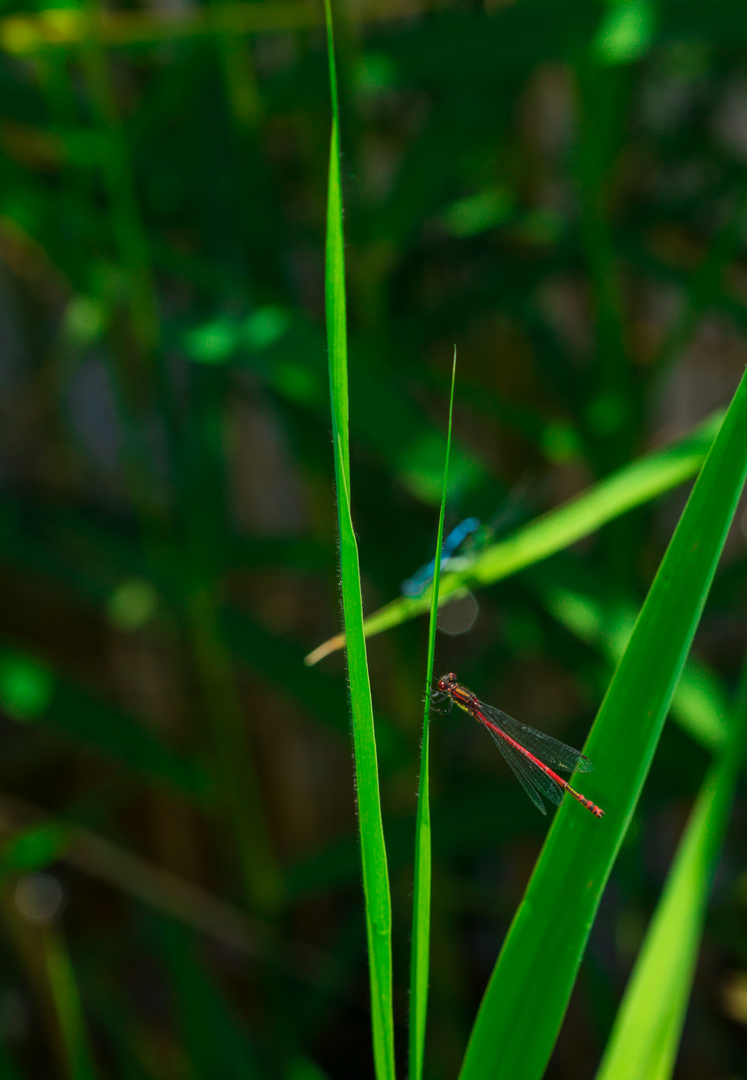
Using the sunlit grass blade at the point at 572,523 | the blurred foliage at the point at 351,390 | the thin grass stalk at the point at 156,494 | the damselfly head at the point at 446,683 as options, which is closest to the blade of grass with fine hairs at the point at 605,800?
the blurred foliage at the point at 351,390

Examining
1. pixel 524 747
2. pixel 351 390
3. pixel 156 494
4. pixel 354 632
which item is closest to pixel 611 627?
pixel 524 747

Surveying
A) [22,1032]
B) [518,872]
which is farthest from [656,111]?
[22,1032]

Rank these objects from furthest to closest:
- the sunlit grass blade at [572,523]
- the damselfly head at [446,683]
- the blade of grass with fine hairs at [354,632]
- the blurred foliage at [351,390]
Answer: the blurred foliage at [351,390], the damselfly head at [446,683], the sunlit grass blade at [572,523], the blade of grass with fine hairs at [354,632]

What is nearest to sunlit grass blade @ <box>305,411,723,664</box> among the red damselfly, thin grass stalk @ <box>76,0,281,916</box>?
the red damselfly

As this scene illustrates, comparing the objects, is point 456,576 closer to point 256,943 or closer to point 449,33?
point 449,33

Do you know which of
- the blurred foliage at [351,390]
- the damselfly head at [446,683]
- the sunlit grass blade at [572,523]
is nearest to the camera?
the sunlit grass blade at [572,523]

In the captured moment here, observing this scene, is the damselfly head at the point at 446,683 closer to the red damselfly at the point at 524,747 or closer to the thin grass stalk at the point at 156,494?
the red damselfly at the point at 524,747
